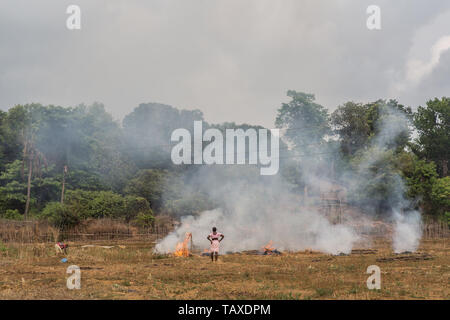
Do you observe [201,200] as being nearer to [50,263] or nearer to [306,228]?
[306,228]

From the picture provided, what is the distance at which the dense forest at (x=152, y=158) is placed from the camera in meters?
42.4

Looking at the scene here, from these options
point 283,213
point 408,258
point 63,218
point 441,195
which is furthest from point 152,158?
point 408,258

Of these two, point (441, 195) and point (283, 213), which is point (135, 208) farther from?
point (441, 195)

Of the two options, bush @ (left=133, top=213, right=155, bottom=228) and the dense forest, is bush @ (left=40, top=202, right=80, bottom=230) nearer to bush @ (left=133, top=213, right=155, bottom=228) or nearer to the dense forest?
the dense forest

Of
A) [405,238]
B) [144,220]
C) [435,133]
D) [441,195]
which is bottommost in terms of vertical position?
[405,238]

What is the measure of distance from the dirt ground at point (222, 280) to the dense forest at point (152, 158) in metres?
20.8

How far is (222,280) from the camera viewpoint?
46.9 feet

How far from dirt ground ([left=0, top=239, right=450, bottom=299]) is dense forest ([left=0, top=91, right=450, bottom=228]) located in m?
20.8

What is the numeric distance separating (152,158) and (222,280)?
140 ft

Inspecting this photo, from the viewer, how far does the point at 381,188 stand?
40.4m

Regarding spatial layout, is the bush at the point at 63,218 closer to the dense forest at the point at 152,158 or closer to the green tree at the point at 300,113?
the dense forest at the point at 152,158

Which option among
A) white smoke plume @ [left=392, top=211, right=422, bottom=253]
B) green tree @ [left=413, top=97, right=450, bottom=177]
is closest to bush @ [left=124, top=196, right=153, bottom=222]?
white smoke plume @ [left=392, top=211, right=422, bottom=253]

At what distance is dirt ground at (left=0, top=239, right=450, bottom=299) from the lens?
11430mm
